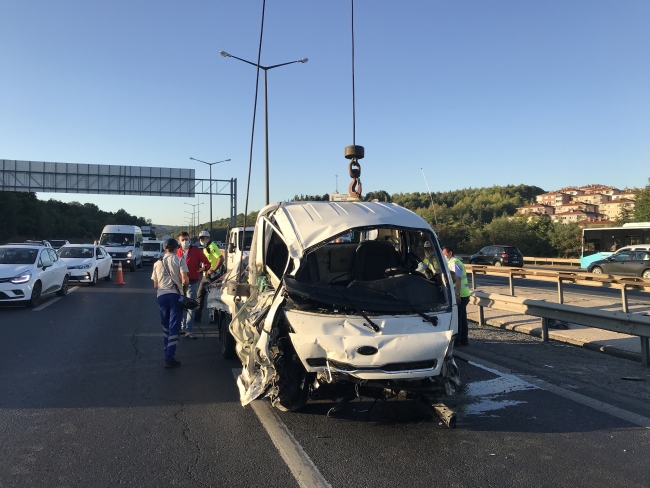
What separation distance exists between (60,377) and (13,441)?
233 cm

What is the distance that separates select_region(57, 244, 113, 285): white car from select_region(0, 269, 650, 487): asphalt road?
12380 millimetres

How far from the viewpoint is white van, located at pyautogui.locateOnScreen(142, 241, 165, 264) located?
38025 millimetres

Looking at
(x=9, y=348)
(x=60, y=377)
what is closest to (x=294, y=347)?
(x=60, y=377)

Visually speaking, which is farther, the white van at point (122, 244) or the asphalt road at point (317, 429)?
the white van at point (122, 244)

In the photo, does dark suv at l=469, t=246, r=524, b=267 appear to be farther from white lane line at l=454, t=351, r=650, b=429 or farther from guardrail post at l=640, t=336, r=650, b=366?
white lane line at l=454, t=351, r=650, b=429

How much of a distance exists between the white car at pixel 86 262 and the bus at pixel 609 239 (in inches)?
1055

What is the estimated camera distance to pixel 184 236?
11164 millimetres

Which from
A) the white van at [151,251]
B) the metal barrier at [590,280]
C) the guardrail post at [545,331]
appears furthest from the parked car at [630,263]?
the white van at [151,251]

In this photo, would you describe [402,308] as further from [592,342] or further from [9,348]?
[9,348]

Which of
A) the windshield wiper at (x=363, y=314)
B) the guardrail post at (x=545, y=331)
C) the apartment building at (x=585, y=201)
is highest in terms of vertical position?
the apartment building at (x=585, y=201)

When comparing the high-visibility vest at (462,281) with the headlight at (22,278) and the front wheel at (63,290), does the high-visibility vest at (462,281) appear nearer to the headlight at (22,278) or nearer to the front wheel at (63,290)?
the headlight at (22,278)

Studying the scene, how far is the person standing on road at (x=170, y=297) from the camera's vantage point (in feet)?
24.9

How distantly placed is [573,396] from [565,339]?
3.66 metres

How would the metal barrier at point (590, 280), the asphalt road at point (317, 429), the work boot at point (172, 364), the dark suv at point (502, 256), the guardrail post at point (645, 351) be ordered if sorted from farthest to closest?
the dark suv at point (502, 256) < the metal barrier at point (590, 280) < the guardrail post at point (645, 351) < the work boot at point (172, 364) < the asphalt road at point (317, 429)
